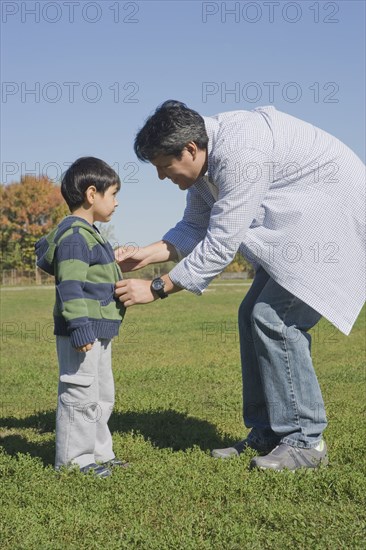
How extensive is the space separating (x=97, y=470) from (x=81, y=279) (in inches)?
44.2

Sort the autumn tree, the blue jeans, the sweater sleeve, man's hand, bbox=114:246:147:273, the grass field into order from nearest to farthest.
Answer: the grass field → the sweater sleeve → the blue jeans → man's hand, bbox=114:246:147:273 → the autumn tree

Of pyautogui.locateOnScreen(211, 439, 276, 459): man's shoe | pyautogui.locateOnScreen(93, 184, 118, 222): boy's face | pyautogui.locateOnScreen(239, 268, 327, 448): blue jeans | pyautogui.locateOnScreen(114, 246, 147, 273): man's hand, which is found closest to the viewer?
pyautogui.locateOnScreen(239, 268, 327, 448): blue jeans

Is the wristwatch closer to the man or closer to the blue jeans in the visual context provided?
the man

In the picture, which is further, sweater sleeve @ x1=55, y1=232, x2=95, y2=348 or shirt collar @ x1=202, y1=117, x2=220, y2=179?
shirt collar @ x1=202, y1=117, x2=220, y2=179

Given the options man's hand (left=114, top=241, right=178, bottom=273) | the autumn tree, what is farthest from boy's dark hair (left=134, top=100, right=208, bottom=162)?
the autumn tree

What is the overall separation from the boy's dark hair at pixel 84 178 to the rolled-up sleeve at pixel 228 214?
26.7 inches

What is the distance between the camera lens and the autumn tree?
217 feet

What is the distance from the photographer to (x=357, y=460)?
4672 mm

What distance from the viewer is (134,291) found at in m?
4.52

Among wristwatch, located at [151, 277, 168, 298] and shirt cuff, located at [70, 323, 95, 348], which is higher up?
wristwatch, located at [151, 277, 168, 298]

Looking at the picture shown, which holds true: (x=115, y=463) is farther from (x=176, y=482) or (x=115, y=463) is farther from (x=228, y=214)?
(x=228, y=214)

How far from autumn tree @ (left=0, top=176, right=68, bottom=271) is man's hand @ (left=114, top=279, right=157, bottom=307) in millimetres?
62188

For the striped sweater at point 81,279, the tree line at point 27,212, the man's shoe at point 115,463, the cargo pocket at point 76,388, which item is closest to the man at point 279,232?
the striped sweater at point 81,279

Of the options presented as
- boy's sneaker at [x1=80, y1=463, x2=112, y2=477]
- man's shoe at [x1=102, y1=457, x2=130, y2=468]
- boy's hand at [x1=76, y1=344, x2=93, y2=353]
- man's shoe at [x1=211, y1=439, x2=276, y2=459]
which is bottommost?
man's shoe at [x1=211, y1=439, x2=276, y2=459]
